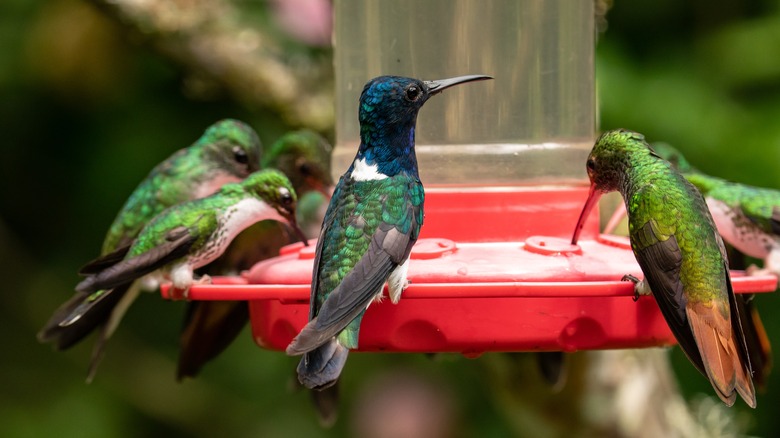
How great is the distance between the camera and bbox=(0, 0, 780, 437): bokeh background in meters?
5.88

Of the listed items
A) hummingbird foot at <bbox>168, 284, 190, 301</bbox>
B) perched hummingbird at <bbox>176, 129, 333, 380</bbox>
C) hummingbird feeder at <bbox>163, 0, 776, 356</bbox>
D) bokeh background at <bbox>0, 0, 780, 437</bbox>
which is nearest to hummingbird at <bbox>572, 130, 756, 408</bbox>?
hummingbird feeder at <bbox>163, 0, 776, 356</bbox>

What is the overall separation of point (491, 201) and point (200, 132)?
10.7ft

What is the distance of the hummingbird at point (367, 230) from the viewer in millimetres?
2930

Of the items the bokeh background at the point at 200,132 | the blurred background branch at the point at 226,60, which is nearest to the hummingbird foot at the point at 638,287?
the bokeh background at the point at 200,132

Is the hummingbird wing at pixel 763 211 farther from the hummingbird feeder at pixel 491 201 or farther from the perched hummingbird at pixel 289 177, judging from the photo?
the perched hummingbird at pixel 289 177

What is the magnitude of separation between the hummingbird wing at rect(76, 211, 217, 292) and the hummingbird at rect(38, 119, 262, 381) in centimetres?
45

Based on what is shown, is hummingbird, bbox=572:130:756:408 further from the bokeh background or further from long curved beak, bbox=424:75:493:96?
the bokeh background

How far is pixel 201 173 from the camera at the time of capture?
4688 mm

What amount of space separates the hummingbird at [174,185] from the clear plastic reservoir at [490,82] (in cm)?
82

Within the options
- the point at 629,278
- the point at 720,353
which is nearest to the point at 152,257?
the point at 629,278

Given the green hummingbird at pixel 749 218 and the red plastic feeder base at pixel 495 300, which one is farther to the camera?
the green hummingbird at pixel 749 218

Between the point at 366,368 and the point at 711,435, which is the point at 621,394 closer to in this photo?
the point at 711,435

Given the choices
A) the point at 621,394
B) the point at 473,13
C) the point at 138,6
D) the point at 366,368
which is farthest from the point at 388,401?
the point at 473,13

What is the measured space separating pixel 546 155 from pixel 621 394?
1749 millimetres
